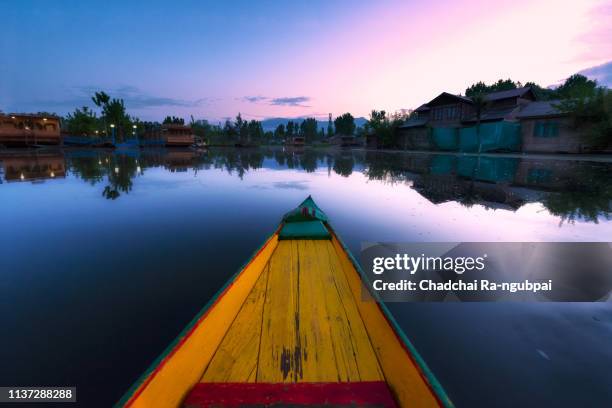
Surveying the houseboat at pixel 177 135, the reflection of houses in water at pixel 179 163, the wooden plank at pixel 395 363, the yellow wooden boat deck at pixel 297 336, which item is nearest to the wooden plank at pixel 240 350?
the yellow wooden boat deck at pixel 297 336

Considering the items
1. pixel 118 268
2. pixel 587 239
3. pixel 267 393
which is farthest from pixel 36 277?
pixel 587 239

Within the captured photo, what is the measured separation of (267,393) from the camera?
6.75 ft

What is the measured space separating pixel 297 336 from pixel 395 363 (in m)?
1.07

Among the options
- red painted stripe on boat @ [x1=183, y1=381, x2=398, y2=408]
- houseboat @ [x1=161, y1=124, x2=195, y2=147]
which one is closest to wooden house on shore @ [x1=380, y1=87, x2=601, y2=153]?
red painted stripe on boat @ [x1=183, y1=381, x2=398, y2=408]

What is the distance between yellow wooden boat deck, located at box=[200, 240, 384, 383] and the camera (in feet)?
7.57

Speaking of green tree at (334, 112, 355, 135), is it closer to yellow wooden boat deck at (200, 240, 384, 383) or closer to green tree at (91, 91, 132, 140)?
green tree at (91, 91, 132, 140)

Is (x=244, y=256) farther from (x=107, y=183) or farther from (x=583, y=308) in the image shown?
(x=107, y=183)

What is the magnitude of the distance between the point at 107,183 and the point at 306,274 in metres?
14.2

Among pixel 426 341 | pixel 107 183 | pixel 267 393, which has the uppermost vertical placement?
pixel 107 183

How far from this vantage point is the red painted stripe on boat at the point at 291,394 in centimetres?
197

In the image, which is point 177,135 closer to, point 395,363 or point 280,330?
point 280,330

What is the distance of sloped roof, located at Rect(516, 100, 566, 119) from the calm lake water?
19.7m

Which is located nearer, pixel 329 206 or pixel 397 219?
pixel 397 219

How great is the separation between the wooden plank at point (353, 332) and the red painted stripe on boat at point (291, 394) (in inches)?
6.7
